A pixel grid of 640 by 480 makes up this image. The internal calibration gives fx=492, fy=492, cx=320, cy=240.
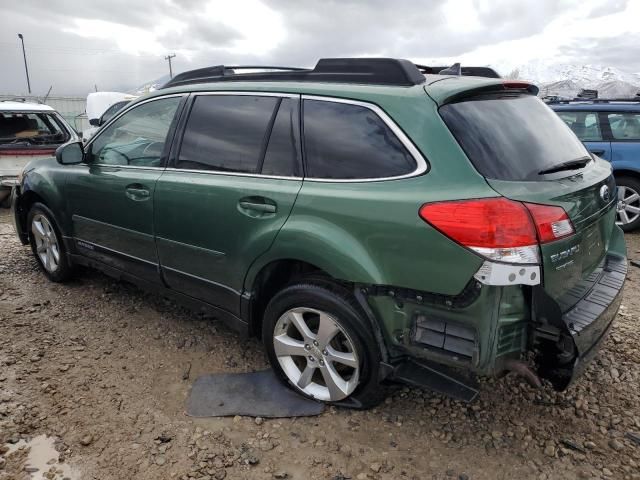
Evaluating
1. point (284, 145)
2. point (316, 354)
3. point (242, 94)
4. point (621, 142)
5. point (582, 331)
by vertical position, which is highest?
point (242, 94)

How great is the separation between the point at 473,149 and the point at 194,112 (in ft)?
5.90

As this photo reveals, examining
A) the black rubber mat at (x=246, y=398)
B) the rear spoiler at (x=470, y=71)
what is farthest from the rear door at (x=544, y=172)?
the black rubber mat at (x=246, y=398)

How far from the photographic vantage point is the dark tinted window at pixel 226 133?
2.74 meters

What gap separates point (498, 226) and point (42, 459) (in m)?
2.36

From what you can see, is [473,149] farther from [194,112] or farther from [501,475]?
[194,112]

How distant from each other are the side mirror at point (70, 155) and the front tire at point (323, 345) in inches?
84.3

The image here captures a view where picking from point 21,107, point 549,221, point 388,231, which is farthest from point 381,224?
point 21,107

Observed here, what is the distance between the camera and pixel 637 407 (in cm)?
272

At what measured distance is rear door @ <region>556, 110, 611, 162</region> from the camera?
642 cm

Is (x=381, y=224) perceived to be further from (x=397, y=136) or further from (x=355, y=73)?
(x=355, y=73)

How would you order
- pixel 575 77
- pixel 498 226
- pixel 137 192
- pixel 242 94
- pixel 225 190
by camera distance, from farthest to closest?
pixel 575 77, pixel 137 192, pixel 242 94, pixel 225 190, pixel 498 226

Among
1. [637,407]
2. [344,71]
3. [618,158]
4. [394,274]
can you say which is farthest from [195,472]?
[618,158]

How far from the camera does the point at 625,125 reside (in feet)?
21.0

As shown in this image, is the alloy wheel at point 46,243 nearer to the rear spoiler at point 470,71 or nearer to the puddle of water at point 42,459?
the puddle of water at point 42,459
